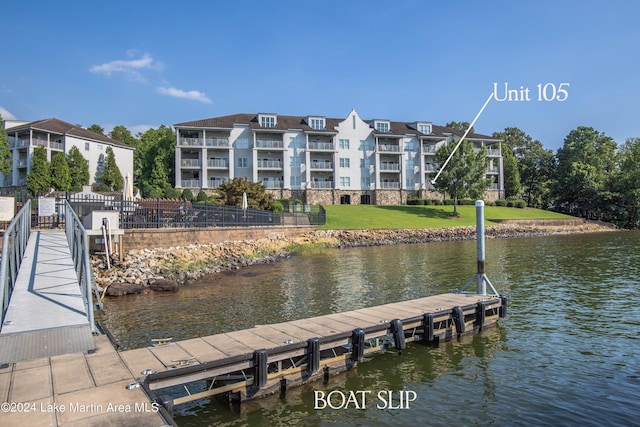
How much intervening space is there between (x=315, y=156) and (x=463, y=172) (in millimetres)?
21876

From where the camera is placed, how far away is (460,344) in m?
10.4

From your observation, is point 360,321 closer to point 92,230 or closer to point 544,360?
point 544,360

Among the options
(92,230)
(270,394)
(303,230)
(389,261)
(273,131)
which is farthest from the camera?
(273,131)

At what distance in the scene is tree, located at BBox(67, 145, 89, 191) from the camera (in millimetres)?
53184

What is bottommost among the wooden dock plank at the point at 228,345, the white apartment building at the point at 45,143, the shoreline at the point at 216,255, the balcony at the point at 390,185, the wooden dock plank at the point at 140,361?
the shoreline at the point at 216,255

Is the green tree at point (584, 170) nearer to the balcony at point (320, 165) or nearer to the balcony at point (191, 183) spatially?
the balcony at point (320, 165)

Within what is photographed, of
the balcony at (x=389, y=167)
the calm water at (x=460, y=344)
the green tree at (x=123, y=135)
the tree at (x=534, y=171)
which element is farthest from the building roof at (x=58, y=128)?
the tree at (x=534, y=171)

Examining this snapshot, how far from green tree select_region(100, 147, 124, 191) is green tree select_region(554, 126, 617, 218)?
72731 millimetres

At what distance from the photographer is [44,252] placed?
44.8ft

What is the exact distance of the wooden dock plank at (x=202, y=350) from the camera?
7219 mm

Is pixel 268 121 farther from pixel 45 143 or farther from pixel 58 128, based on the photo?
pixel 45 143

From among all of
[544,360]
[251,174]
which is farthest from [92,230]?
[251,174]

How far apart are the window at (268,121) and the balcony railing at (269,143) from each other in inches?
96.6

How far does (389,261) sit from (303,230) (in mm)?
14017
